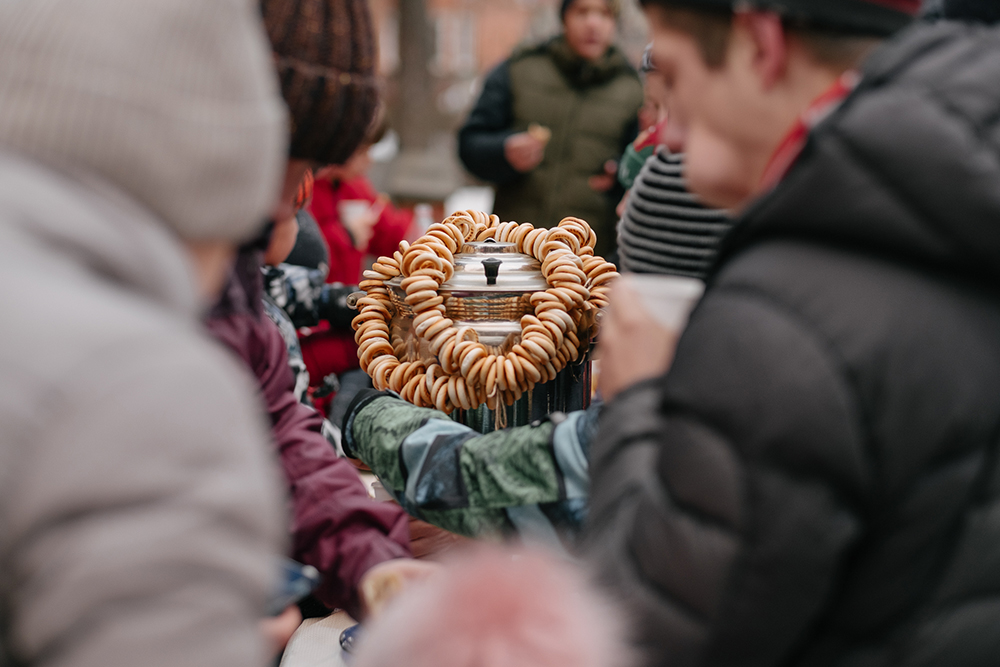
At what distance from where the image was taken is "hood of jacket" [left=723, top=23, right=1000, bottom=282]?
1.98ft

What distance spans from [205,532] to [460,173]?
668cm

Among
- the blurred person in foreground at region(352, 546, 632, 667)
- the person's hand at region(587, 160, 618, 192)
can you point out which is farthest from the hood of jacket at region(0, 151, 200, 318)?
the person's hand at region(587, 160, 618, 192)

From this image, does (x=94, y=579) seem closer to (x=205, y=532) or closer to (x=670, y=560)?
(x=205, y=532)

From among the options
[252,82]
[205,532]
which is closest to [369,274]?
[252,82]

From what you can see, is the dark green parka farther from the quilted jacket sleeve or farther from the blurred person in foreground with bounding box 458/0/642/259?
the quilted jacket sleeve

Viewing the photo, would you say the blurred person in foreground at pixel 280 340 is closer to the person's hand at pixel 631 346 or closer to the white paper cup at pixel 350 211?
the person's hand at pixel 631 346

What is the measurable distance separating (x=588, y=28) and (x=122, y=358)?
274 centimetres

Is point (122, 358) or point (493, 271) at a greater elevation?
point (122, 358)

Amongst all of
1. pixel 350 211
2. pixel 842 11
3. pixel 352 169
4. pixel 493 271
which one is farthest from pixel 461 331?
pixel 352 169

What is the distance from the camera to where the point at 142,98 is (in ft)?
1.71

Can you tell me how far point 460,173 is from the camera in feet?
22.9

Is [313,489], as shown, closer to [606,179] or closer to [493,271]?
[493,271]

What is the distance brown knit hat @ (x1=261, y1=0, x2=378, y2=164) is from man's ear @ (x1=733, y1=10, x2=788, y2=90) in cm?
45

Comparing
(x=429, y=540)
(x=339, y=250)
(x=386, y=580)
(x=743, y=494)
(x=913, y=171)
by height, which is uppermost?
(x=913, y=171)
